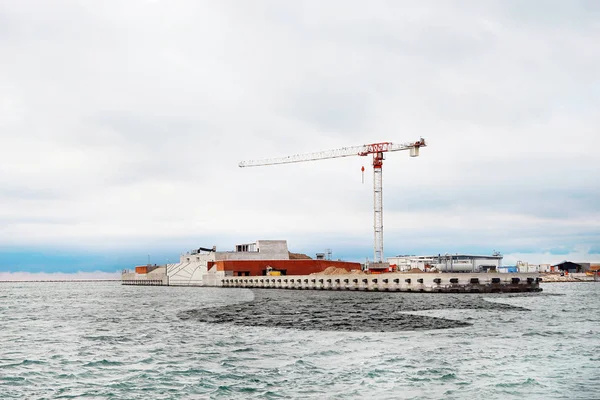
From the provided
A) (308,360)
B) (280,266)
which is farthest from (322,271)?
(308,360)

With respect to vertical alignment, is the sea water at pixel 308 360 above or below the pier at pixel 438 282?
above

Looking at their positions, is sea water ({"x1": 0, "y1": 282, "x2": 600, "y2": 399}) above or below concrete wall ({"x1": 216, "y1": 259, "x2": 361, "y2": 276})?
above

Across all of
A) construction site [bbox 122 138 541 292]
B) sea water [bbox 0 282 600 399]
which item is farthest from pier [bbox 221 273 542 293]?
sea water [bbox 0 282 600 399]

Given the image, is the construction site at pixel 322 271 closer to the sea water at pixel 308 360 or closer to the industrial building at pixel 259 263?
the industrial building at pixel 259 263

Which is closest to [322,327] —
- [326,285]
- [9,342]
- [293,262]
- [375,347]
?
[375,347]

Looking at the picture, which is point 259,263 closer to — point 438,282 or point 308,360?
point 438,282

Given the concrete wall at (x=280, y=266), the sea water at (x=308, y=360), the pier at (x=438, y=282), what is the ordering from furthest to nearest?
the concrete wall at (x=280, y=266)
the pier at (x=438, y=282)
the sea water at (x=308, y=360)

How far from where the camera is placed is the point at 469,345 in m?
33.2

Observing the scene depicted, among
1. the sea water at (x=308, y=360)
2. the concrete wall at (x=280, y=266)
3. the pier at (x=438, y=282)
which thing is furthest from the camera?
the concrete wall at (x=280, y=266)

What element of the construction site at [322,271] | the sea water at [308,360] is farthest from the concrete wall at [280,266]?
the sea water at [308,360]

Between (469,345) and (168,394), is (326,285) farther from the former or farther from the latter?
(168,394)

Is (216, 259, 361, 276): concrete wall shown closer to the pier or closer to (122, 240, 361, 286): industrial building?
(122, 240, 361, 286): industrial building

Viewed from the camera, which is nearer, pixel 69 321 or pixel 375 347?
pixel 375 347

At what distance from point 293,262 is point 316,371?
148425 mm
